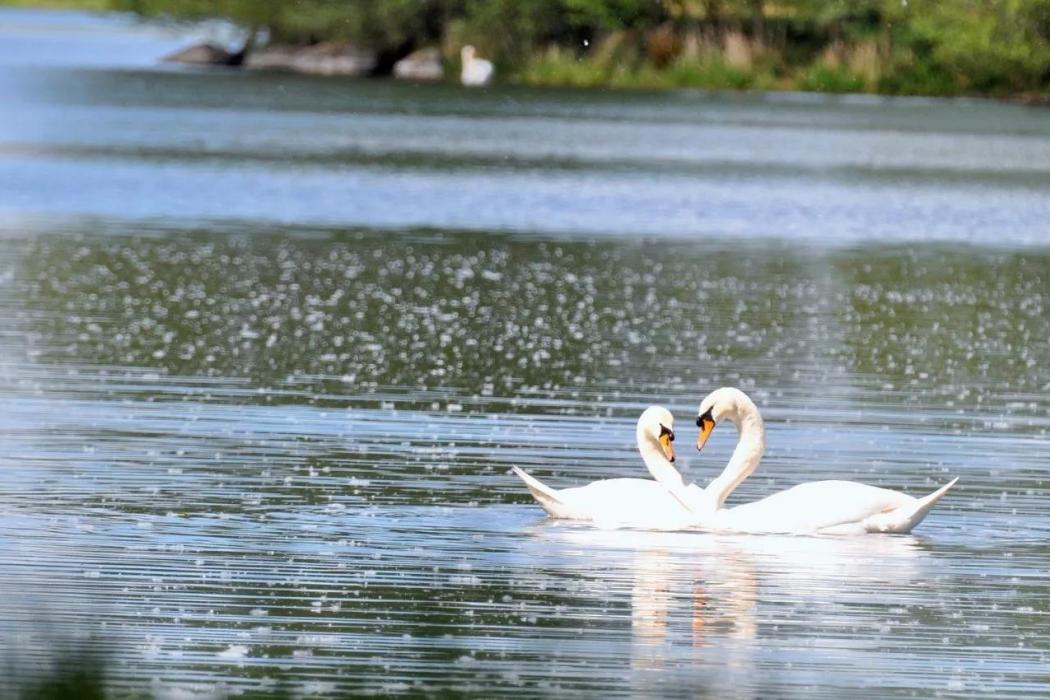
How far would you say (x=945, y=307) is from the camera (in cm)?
2706

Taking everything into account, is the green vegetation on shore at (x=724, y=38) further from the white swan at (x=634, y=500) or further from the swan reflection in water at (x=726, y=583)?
the swan reflection in water at (x=726, y=583)

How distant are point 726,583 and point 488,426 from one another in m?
5.29

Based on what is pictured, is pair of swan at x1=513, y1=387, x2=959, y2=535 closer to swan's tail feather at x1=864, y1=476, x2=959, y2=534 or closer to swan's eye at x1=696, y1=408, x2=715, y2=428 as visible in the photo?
swan's tail feather at x1=864, y1=476, x2=959, y2=534

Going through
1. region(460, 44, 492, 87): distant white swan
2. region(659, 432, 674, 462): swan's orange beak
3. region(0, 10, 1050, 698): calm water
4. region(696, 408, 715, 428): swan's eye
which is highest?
region(696, 408, 715, 428): swan's eye

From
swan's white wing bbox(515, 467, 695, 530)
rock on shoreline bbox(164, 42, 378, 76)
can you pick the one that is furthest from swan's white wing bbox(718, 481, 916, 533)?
rock on shoreline bbox(164, 42, 378, 76)

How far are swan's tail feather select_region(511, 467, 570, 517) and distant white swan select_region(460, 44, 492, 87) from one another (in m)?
77.7

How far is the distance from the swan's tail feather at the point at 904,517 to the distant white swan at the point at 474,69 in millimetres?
77694

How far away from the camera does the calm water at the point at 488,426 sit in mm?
10711

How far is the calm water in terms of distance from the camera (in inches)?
422

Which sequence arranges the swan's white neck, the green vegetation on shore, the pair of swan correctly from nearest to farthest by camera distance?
1. the pair of swan
2. the swan's white neck
3. the green vegetation on shore

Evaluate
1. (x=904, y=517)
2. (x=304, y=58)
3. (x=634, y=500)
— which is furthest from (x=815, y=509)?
(x=304, y=58)

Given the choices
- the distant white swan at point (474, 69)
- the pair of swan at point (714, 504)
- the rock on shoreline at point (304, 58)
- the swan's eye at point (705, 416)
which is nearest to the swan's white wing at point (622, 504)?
the pair of swan at point (714, 504)

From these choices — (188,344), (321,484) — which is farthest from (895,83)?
(321,484)

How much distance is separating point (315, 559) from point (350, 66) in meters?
88.6
